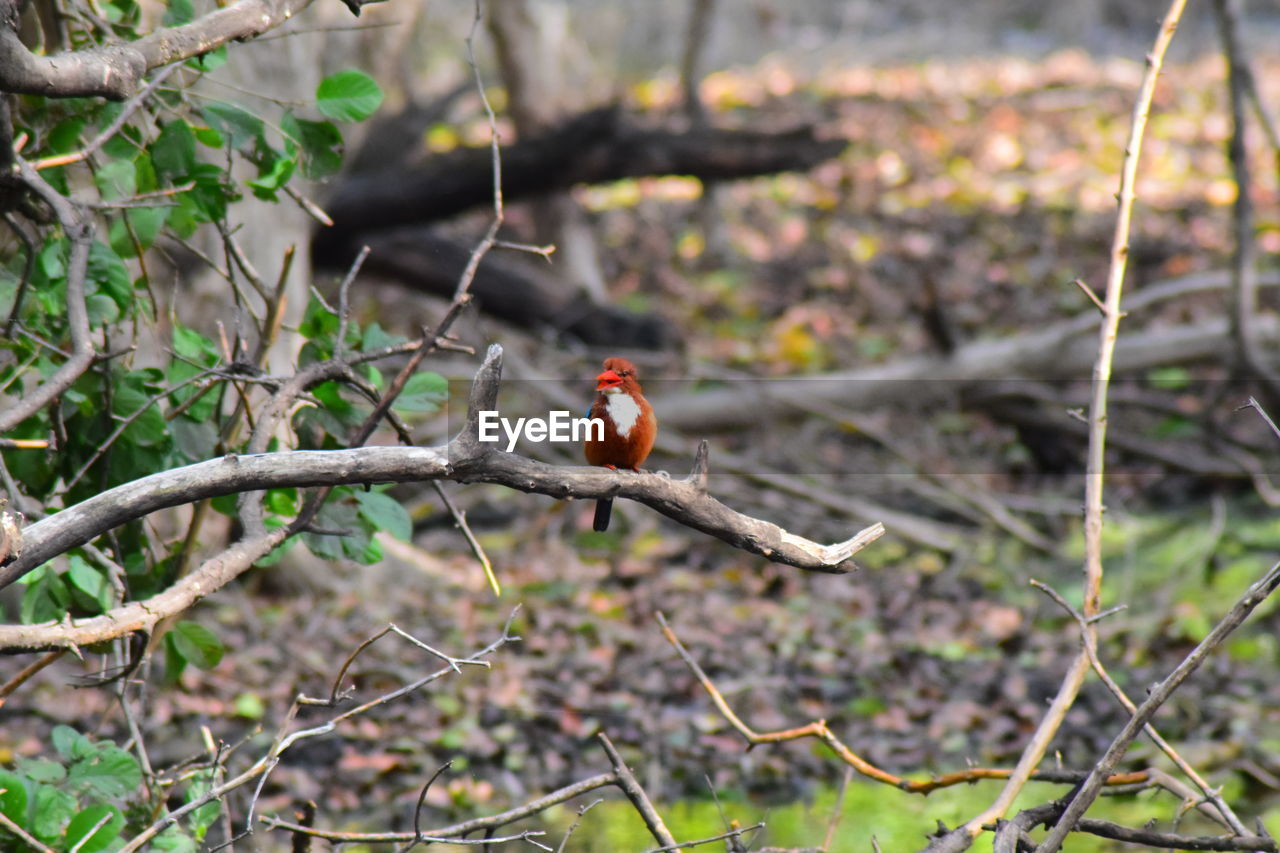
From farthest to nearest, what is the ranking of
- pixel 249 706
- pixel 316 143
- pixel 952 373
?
pixel 952 373, pixel 249 706, pixel 316 143

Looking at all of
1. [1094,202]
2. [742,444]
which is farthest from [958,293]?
[742,444]

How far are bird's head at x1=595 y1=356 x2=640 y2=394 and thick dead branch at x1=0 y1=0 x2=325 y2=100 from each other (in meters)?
0.73

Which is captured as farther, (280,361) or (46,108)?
(280,361)

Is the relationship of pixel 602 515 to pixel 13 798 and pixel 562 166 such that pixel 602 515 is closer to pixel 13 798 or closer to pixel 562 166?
pixel 13 798

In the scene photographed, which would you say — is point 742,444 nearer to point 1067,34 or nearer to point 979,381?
point 979,381

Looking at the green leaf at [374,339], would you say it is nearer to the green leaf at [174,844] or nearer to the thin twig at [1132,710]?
the green leaf at [174,844]

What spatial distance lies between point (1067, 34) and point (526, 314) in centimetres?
1119

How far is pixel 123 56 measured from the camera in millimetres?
1565

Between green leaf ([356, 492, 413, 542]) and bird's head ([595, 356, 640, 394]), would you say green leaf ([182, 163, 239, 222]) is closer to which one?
green leaf ([356, 492, 413, 542])

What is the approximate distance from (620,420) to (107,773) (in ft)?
3.40

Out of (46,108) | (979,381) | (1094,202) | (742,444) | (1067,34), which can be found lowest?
(742,444)

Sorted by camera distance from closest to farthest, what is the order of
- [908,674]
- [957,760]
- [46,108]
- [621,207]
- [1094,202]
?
1. [46,108]
2. [957,760]
3. [908,674]
4. [1094,202]
5. [621,207]

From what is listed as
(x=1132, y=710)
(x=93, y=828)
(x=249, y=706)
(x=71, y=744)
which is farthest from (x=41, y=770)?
(x=249, y=706)

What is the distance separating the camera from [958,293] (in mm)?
7848
